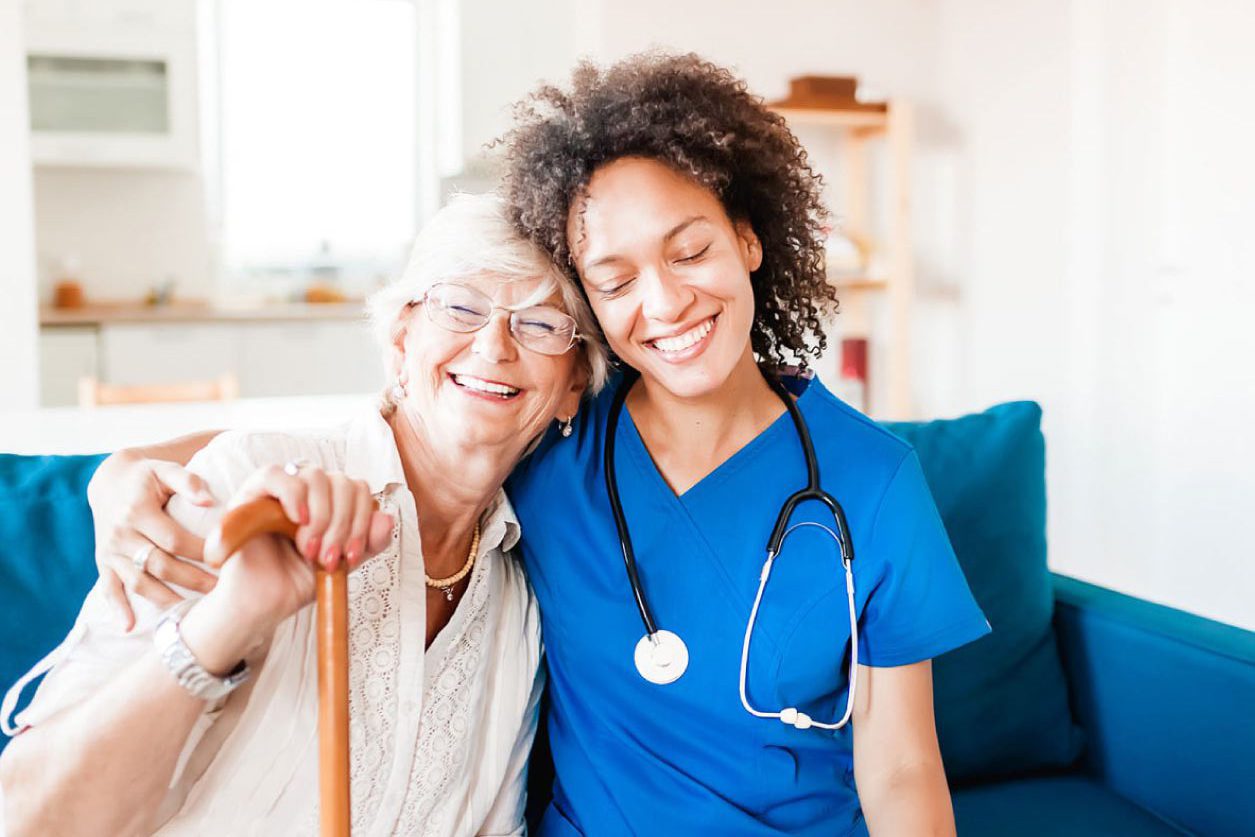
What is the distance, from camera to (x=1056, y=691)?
6.35ft

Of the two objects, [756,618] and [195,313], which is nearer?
[756,618]

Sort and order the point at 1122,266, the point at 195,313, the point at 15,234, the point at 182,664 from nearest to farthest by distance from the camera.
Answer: the point at 182,664
the point at 1122,266
the point at 15,234
the point at 195,313

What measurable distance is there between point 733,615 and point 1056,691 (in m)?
0.81

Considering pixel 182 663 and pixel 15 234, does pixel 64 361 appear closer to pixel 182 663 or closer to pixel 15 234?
pixel 15 234

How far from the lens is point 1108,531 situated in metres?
3.96

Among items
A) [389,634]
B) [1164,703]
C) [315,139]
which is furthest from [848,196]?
[389,634]

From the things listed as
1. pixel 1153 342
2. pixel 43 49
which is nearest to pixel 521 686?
pixel 1153 342

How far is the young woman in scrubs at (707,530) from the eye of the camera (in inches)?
54.1

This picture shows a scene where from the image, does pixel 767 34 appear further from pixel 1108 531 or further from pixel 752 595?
pixel 752 595

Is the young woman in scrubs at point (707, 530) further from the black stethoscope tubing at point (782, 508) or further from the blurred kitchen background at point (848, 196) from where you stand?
the blurred kitchen background at point (848, 196)

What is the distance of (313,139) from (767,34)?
2831 millimetres

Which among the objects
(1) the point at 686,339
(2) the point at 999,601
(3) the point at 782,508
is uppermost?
(1) the point at 686,339

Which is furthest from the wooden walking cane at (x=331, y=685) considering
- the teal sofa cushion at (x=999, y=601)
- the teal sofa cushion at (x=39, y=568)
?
the teal sofa cushion at (x=999, y=601)

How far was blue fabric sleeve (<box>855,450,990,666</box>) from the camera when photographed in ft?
4.42
